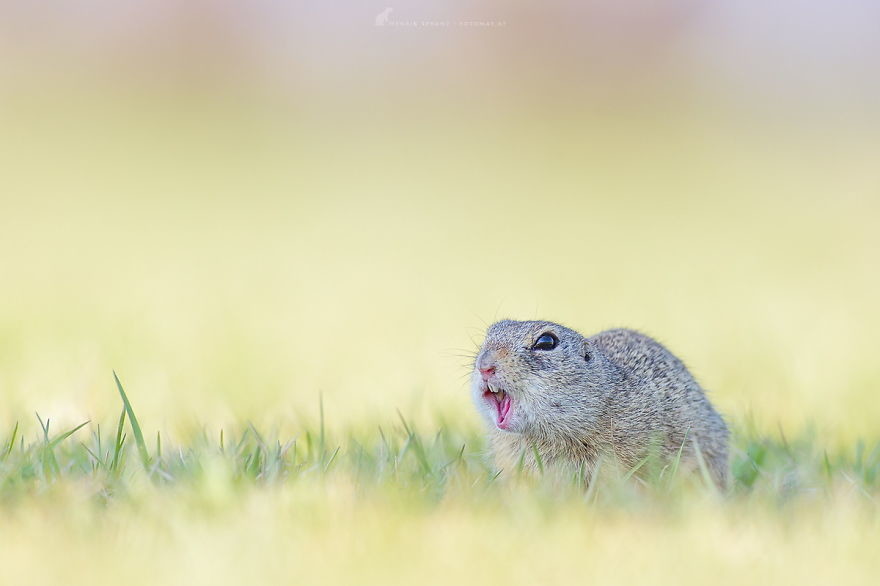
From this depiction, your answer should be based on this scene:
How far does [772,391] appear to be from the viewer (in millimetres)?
6516

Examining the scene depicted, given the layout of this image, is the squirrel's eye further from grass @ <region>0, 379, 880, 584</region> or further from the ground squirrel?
grass @ <region>0, 379, 880, 584</region>

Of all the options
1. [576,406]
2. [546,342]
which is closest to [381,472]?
[576,406]

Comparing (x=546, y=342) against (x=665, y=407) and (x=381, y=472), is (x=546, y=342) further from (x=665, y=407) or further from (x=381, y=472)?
(x=381, y=472)

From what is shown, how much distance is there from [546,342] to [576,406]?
0.30 metres

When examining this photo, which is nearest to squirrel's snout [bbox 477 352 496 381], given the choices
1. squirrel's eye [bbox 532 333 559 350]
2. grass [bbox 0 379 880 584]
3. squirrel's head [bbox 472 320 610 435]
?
squirrel's head [bbox 472 320 610 435]

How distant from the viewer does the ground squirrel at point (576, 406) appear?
14.2 feet

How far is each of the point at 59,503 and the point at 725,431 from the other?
2657 mm

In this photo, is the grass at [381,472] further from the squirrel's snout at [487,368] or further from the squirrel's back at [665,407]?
the squirrel's snout at [487,368]

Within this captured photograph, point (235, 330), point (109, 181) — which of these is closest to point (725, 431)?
point (235, 330)

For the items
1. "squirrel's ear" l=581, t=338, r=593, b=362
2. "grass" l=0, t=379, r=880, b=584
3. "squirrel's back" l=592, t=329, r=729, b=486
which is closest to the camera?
"grass" l=0, t=379, r=880, b=584

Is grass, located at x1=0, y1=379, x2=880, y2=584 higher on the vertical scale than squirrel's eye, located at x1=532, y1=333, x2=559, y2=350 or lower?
lower

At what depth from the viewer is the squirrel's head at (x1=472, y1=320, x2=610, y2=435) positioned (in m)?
4.29

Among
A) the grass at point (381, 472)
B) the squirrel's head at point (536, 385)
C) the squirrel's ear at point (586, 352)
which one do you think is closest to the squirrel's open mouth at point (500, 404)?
the squirrel's head at point (536, 385)

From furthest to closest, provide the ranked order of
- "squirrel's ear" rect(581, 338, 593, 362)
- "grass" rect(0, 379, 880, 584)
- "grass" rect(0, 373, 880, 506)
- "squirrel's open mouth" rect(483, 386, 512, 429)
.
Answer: "squirrel's ear" rect(581, 338, 593, 362) → "squirrel's open mouth" rect(483, 386, 512, 429) → "grass" rect(0, 373, 880, 506) → "grass" rect(0, 379, 880, 584)
